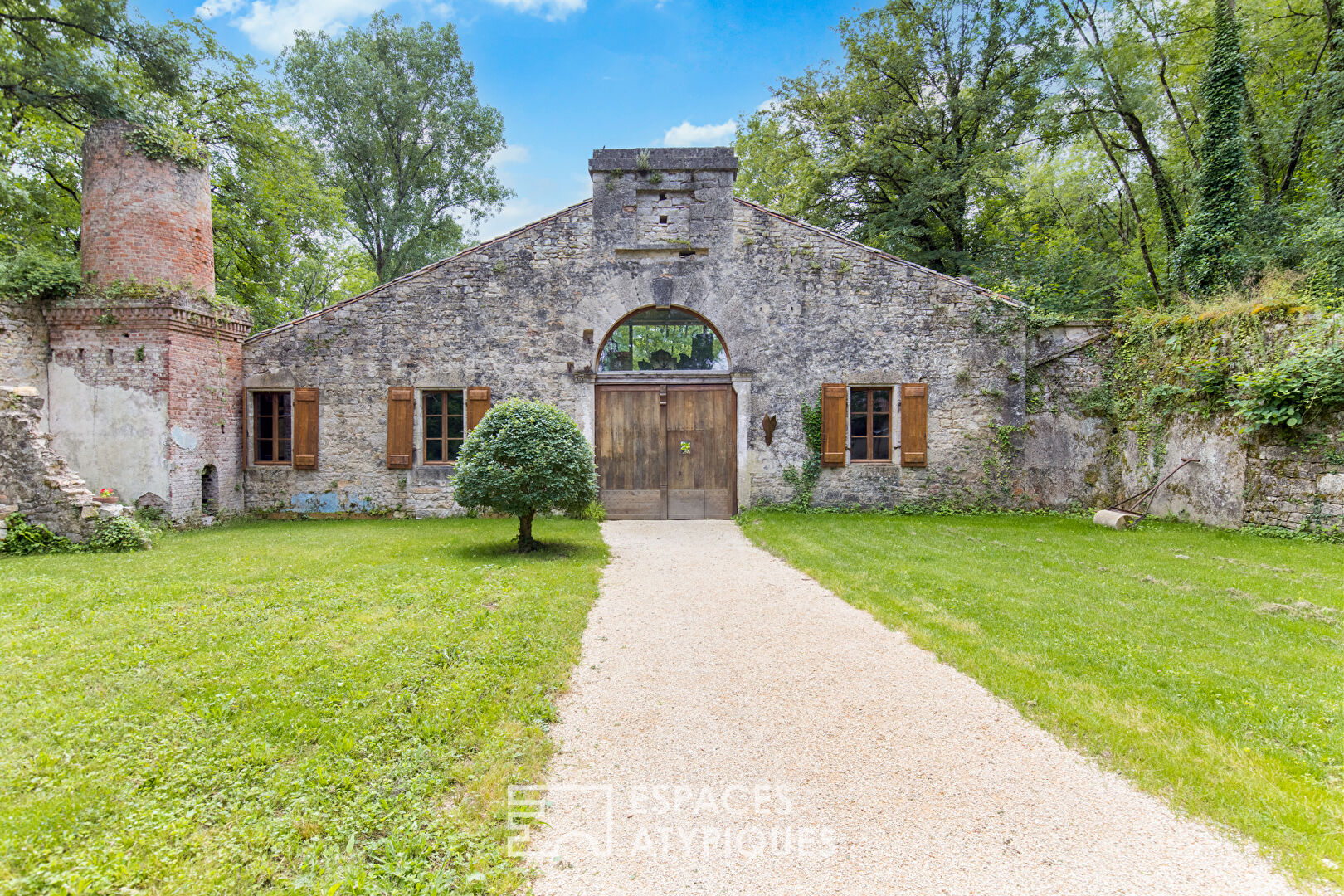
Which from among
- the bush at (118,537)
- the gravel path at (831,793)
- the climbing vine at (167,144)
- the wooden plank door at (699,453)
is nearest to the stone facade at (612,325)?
the wooden plank door at (699,453)

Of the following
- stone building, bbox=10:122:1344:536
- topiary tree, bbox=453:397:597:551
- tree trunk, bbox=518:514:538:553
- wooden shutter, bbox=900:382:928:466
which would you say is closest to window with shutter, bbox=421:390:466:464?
stone building, bbox=10:122:1344:536

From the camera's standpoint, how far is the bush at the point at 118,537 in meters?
7.77

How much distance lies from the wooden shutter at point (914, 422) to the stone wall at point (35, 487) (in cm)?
1225

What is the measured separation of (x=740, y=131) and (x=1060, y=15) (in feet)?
33.3

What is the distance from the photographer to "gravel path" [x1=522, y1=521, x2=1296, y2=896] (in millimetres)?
2152

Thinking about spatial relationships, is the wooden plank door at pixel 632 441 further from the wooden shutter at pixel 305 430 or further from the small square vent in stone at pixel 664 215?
the wooden shutter at pixel 305 430

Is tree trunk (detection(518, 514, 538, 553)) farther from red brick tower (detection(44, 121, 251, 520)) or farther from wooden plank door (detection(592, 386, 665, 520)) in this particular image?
red brick tower (detection(44, 121, 251, 520))

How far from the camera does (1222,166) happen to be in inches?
456

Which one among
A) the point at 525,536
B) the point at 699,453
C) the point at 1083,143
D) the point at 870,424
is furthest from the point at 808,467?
the point at 1083,143

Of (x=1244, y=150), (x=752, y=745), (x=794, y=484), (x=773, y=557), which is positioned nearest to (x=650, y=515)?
(x=794, y=484)

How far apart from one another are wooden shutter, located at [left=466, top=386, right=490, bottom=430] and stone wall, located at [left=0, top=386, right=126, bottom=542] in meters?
5.00

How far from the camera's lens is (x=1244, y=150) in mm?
11445

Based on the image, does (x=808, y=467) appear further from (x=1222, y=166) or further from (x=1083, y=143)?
(x=1083, y=143)

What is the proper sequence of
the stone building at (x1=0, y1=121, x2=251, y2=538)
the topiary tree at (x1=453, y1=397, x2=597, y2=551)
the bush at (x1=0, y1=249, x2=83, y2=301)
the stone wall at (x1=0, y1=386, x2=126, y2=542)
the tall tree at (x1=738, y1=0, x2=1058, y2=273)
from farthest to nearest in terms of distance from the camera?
the tall tree at (x1=738, y1=0, x2=1058, y2=273)
the stone building at (x1=0, y1=121, x2=251, y2=538)
the bush at (x1=0, y1=249, x2=83, y2=301)
the stone wall at (x1=0, y1=386, x2=126, y2=542)
the topiary tree at (x1=453, y1=397, x2=597, y2=551)
